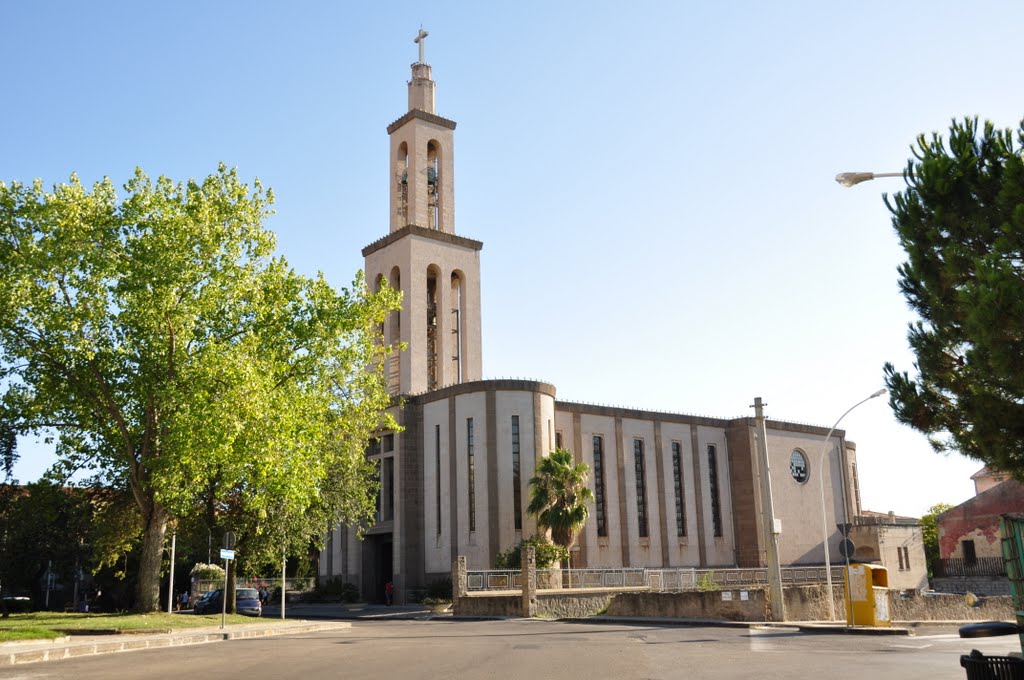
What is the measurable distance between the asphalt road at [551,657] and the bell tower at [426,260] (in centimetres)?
3248

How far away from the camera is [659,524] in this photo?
176 ft

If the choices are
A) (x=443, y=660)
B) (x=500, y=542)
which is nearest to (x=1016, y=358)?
(x=443, y=660)

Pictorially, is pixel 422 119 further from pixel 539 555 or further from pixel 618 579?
pixel 618 579

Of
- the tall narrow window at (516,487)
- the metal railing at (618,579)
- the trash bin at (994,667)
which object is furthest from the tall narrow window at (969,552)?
the trash bin at (994,667)

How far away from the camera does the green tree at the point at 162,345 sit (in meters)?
23.7

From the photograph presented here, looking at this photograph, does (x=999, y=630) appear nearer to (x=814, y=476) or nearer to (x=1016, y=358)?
(x=1016, y=358)

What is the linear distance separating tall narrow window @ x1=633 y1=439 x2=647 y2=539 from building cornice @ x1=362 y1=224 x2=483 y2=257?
56.2 feet

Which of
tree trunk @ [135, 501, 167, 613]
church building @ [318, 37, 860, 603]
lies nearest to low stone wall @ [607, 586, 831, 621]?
church building @ [318, 37, 860, 603]

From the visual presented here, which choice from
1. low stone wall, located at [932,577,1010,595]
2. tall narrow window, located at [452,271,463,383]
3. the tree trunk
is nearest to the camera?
the tree trunk

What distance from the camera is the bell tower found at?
5481 cm

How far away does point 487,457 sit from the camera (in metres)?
44.8

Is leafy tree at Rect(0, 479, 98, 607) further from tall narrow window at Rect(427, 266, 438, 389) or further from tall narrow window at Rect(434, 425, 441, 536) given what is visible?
tall narrow window at Rect(427, 266, 438, 389)

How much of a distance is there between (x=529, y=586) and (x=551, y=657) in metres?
16.3

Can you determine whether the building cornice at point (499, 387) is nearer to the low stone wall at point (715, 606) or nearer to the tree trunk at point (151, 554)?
the low stone wall at point (715, 606)
